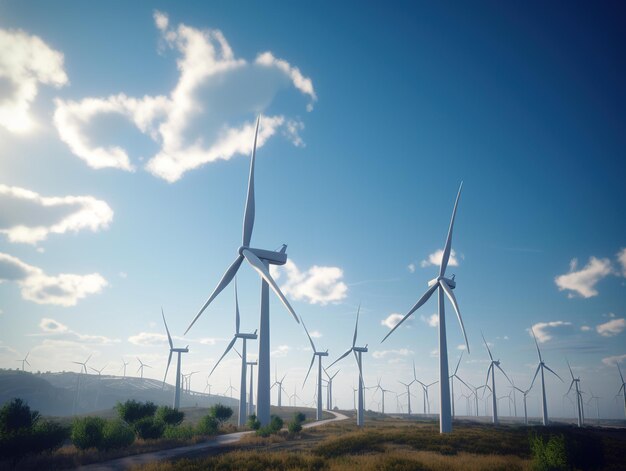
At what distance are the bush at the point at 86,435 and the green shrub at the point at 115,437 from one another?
1.71 ft

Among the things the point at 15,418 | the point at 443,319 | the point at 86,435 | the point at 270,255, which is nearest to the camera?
the point at 15,418

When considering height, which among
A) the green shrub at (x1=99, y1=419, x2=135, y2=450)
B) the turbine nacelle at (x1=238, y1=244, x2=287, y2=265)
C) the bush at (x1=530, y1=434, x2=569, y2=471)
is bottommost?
the green shrub at (x1=99, y1=419, x2=135, y2=450)

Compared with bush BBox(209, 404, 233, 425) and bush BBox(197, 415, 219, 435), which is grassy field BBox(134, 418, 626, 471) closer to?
bush BBox(197, 415, 219, 435)

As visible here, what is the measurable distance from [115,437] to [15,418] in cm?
891

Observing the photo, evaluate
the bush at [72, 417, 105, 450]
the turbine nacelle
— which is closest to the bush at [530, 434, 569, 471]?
the turbine nacelle

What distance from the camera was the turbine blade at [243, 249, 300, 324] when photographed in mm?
39094

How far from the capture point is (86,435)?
37031 millimetres

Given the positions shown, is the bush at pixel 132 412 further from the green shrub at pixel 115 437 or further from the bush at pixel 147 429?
the green shrub at pixel 115 437

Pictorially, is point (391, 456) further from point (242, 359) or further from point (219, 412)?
point (242, 359)

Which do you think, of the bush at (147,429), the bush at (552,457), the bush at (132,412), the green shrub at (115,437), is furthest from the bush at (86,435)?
the bush at (552,457)

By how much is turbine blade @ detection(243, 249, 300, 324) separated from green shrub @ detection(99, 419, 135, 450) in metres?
21.0

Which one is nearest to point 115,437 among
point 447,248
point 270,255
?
point 270,255

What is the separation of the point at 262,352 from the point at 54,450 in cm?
2080

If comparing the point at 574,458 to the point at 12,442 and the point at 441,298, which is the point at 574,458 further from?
the point at 12,442
